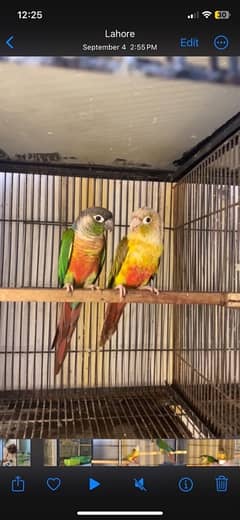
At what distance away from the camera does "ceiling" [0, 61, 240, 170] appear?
802mm

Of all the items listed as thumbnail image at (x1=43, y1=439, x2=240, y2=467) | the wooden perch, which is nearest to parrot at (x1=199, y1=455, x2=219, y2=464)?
thumbnail image at (x1=43, y1=439, x2=240, y2=467)

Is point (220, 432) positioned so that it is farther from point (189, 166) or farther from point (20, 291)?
point (189, 166)

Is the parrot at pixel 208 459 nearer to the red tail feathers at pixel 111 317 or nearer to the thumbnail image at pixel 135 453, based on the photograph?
the thumbnail image at pixel 135 453

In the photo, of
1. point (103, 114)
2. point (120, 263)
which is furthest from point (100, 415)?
point (103, 114)

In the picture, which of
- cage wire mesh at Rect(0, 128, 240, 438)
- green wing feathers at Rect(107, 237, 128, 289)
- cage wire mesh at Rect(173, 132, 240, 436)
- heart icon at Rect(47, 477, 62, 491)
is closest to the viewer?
heart icon at Rect(47, 477, 62, 491)

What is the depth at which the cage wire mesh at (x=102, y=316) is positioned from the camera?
1.26 m

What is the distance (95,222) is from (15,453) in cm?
77

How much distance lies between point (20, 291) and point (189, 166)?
84 cm

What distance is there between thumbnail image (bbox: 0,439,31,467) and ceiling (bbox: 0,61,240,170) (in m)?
0.65

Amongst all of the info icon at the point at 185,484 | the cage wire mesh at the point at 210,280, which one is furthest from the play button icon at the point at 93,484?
the cage wire mesh at the point at 210,280

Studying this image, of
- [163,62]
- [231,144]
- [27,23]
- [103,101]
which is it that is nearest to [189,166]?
[231,144]

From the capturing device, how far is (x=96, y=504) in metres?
0.43

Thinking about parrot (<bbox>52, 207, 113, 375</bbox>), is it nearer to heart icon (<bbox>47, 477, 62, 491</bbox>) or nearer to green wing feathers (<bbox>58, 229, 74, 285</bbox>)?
green wing feathers (<bbox>58, 229, 74, 285</bbox>)

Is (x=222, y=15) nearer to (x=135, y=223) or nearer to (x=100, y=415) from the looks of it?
(x=135, y=223)
